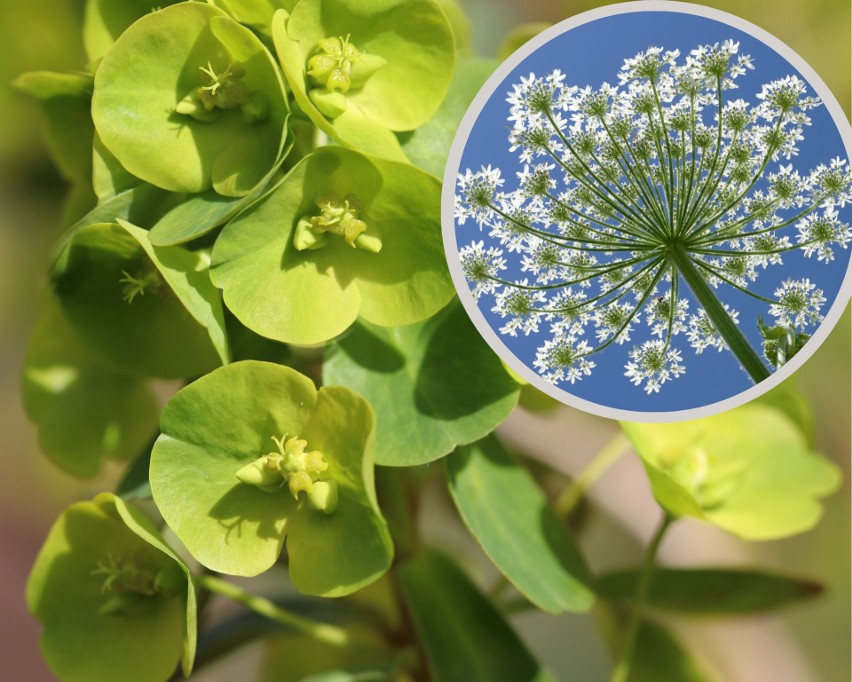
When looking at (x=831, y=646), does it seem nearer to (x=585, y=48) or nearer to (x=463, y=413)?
(x=463, y=413)

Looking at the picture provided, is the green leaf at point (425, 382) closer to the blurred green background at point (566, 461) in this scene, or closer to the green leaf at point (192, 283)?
the green leaf at point (192, 283)

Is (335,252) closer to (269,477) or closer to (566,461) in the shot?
(269,477)

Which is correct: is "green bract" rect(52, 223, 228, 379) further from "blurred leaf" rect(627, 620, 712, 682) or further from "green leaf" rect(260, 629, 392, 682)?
"blurred leaf" rect(627, 620, 712, 682)

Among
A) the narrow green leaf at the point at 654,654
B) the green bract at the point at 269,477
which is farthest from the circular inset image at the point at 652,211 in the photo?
the narrow green leaf at the point at 654,654

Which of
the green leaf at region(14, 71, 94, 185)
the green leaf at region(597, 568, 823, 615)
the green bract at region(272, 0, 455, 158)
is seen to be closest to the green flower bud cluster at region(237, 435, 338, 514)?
the green bract at region(272, 0, 455, 158)

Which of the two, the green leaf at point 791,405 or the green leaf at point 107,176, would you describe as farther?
the green leaf at point 791,405

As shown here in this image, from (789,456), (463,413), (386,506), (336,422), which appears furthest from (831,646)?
(336,422)

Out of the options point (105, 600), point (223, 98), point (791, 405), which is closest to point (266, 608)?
point (105, 600)
